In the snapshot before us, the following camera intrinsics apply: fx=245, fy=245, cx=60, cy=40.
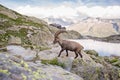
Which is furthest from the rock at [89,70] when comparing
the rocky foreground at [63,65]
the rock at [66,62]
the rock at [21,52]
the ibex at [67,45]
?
the rock at [21,52]

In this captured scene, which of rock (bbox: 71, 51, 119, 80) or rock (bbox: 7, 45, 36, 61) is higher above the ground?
rock (bbox: 7, 45, 36, 61)

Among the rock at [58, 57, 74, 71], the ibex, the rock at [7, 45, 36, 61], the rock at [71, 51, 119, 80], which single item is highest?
the ibex

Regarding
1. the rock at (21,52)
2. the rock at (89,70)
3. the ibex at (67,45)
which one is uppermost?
the ibex at (67,45)

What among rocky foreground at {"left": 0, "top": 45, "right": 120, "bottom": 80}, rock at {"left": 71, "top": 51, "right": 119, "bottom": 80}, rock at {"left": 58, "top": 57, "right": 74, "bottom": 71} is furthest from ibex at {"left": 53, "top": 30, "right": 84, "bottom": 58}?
rock at {"left": 71, "top": 51, "right": 119, "bottom": 80}

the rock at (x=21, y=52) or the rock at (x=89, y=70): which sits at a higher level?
the rock at (x=21, y=52)

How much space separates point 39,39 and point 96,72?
50618 millimetres

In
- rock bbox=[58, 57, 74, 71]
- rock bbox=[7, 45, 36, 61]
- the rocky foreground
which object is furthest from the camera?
rock bbox=[7, 45, 36, 61]

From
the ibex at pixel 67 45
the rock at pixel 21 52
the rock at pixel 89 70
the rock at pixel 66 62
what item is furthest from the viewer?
the ibex at pixel 67 45

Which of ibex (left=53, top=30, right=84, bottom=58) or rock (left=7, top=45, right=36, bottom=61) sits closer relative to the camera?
rock (left=7, top=45, right=36, bottom=61)

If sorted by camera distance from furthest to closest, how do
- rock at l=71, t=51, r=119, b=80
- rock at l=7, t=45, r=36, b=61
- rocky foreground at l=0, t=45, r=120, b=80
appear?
rock at l=7, t=45, r=36, b=61
rock at l=71, t=51, r=119, b=80
rocky foreground at l=0, t=45, r=120, b=80

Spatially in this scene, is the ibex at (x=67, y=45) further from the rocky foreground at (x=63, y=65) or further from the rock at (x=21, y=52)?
the rock at (x=21, y=52)

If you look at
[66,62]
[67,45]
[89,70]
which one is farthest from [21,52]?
[89,70]

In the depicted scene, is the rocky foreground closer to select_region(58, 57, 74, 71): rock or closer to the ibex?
select_region(58, 57, 74, 71): rock

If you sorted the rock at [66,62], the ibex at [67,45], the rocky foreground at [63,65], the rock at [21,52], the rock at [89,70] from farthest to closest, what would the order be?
the ibex at [67,45] < the rock at [21,52] < the rock at [89,70] < the rock at [66,62] < the rocky foreground at [63,65]
